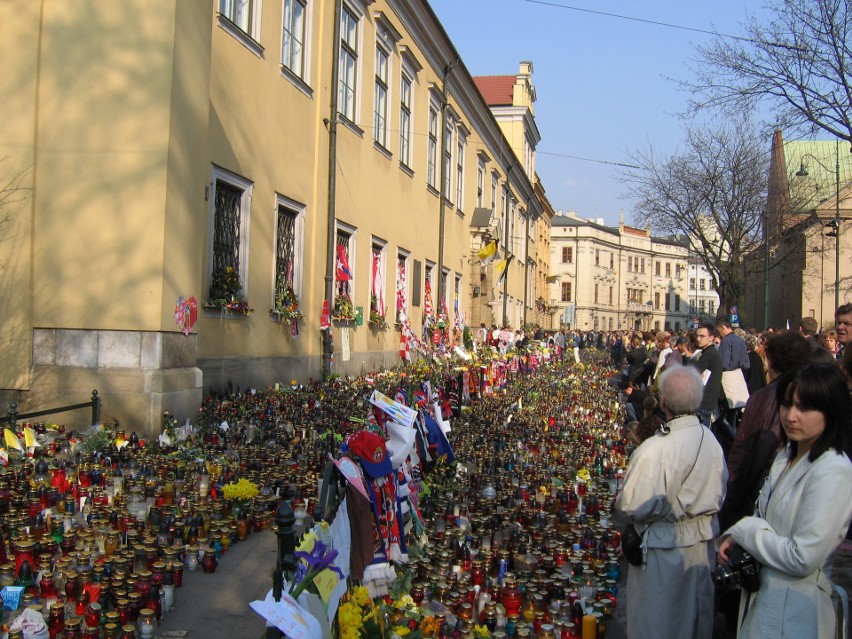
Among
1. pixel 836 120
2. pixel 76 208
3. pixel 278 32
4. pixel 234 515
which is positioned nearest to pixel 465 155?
pixel 836 120

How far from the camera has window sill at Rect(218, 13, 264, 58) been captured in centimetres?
1121

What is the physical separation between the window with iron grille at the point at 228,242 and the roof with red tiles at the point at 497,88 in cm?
3818

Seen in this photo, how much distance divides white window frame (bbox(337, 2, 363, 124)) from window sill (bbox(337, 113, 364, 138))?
3.5 inches

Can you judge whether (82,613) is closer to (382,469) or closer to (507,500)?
(382,469)

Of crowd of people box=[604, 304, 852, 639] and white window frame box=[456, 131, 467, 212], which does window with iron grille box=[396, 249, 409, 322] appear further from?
crowd of people box=[604, 304, 852, 639]

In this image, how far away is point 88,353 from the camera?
29.7ft

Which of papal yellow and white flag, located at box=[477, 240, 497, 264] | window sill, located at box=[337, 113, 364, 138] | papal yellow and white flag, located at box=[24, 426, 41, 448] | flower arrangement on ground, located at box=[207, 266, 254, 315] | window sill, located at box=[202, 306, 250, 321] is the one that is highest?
window sill, located at box=[337, 113, 364, 138]

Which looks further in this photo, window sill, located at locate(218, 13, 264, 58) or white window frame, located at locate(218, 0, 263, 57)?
white window frame, located at locate(218, 0, 263, 57)

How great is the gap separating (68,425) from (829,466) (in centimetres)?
794

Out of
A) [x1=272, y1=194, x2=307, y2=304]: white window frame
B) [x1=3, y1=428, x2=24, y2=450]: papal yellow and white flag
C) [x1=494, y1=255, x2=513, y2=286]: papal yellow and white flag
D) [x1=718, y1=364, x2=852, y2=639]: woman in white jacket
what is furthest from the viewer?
[x1=494, y1=255, x2=513, y2=286]: papal yellow and white flag

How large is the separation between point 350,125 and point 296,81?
115 inches

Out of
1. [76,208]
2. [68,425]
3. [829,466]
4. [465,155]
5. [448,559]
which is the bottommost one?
[448,559]

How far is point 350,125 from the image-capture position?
655 inches

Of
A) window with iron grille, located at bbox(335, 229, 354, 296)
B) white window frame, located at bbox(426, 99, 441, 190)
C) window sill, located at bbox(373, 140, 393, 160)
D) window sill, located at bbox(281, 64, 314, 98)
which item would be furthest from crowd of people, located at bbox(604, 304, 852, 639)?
white window frame, located at bbox(426, 99, 441, 190)
